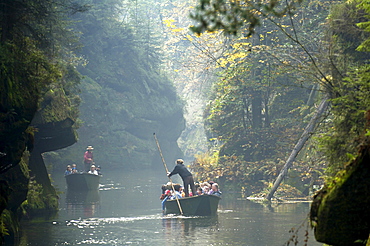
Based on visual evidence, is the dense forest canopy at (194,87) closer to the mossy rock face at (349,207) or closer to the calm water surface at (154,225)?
the mossy rock face at (349,207)

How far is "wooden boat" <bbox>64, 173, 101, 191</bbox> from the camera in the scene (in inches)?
1315

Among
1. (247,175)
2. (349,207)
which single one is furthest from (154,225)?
(349,207)

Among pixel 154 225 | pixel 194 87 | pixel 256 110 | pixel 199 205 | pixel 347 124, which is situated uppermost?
pixel 194 87

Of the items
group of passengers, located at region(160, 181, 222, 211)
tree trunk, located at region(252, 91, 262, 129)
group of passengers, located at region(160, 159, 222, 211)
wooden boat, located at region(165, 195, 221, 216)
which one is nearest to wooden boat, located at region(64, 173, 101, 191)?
group of passengers, located at region(160, 159, 222, 211)

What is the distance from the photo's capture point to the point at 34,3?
16094mm

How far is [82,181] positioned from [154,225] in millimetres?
13595

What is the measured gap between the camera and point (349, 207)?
781 cm

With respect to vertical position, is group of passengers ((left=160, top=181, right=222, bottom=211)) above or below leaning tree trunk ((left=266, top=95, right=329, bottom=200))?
below

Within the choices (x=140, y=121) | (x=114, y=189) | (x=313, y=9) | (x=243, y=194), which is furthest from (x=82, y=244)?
(x=140, y=121)

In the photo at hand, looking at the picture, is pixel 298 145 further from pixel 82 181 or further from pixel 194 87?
pixel 194 87

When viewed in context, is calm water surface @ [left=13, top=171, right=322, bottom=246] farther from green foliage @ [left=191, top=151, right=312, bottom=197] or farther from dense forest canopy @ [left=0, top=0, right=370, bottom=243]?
green foliage @ [left=191, top=151, right=312, bottom=197]

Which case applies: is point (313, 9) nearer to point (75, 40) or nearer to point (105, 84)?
point (75, 40)

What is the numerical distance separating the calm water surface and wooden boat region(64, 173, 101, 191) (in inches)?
126

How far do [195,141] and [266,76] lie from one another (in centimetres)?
4834
